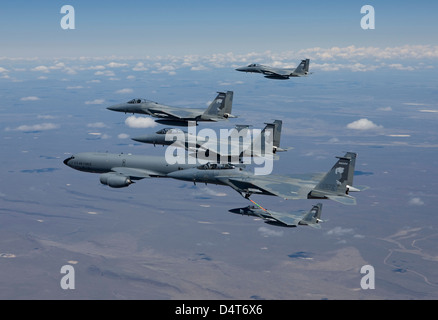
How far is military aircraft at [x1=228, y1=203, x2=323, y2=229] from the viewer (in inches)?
3615

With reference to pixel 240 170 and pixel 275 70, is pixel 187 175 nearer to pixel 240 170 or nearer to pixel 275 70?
pixel 240 170

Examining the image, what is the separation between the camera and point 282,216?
368 ft

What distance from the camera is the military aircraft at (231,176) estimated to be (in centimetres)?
6594

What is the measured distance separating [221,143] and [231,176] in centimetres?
1941

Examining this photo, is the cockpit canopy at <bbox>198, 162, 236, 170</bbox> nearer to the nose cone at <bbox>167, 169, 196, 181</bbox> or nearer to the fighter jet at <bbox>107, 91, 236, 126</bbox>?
the nose cone at <bbox>167, 169, 196, 181</bbox>

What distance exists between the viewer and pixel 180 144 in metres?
89.6

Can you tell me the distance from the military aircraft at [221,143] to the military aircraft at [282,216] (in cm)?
1176

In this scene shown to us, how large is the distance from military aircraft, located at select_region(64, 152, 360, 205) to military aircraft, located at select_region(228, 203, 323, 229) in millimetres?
18424

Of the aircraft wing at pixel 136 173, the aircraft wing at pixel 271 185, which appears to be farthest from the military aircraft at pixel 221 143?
the aircraft wing at pixel 271 185

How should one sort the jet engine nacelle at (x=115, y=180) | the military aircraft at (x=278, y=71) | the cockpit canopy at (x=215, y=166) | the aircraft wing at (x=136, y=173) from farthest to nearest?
1. the military aircraft at (x=278, y=71)
2. the aircraft wing at (x=136, y=173)
3. the jet engine nacelle at (x=115, y=180)
4. the cockpit canopy at (x=215, y=166)

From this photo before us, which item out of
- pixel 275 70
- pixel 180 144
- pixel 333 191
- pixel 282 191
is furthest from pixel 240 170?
pixel 275 70

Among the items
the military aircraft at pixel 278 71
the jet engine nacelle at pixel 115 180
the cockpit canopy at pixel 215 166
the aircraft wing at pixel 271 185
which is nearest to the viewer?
the aircraft wing at pixel 271 185

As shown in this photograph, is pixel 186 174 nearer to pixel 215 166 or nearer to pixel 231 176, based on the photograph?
pixel 215 166

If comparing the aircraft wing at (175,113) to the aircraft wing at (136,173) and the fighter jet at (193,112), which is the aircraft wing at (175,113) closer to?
the fighter jet at (193,112)
